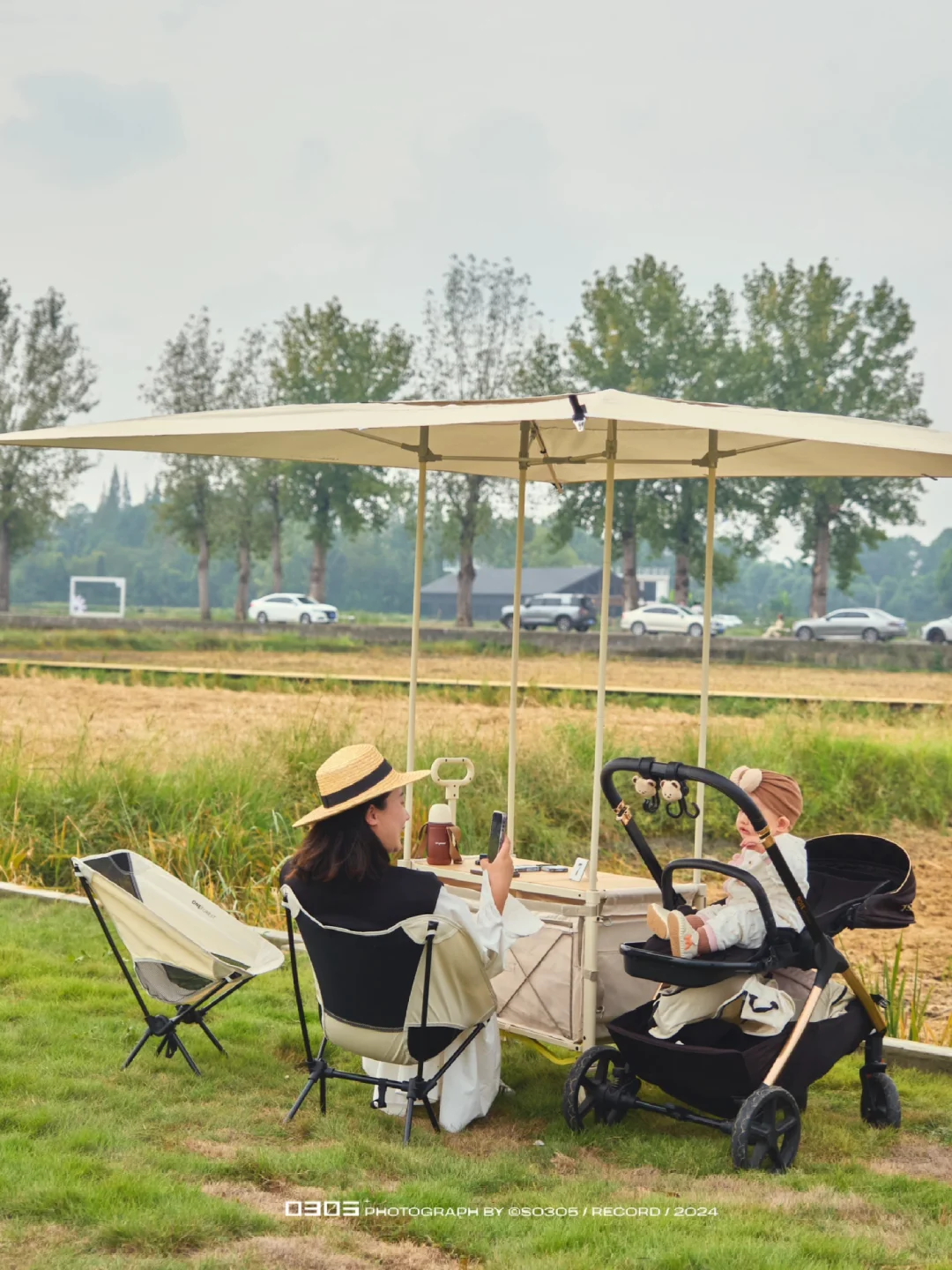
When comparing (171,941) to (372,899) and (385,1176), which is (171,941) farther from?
(385,1176)

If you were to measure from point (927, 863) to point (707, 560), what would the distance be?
5795mm

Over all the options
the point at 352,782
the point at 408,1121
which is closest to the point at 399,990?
the point at 408,1121

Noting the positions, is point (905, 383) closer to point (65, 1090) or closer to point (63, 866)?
point (63, 866)

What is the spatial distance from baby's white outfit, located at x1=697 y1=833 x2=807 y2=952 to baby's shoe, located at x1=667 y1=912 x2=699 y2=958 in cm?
5

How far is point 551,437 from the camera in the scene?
5.38 metres

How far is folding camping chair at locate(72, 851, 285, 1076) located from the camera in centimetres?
452

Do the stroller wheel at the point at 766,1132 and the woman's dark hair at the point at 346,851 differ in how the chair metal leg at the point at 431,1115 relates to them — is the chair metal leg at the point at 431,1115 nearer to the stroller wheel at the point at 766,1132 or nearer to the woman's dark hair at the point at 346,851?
the woman's dark hair at the point at 346,851

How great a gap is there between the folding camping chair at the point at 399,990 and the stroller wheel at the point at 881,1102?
121 cm

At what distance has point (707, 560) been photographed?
5258mm

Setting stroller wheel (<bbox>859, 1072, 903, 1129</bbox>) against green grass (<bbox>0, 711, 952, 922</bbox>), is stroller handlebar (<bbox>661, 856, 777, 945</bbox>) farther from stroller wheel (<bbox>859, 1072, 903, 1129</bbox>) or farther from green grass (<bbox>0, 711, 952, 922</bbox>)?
green grass (<bbox>0, 711, 952, 922</bbox>)

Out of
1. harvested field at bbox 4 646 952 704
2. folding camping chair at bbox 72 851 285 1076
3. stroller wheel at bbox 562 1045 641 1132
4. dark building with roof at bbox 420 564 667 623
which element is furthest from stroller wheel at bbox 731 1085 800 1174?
dark building with roof at bbox 420 564 667 623

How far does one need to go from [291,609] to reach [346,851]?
4338cm

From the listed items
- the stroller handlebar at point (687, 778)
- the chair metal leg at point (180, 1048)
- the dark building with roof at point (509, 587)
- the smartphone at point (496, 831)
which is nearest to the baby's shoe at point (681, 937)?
the stroller handlebar at point (687, 778)

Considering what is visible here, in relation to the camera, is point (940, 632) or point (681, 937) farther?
point (940, 632)
